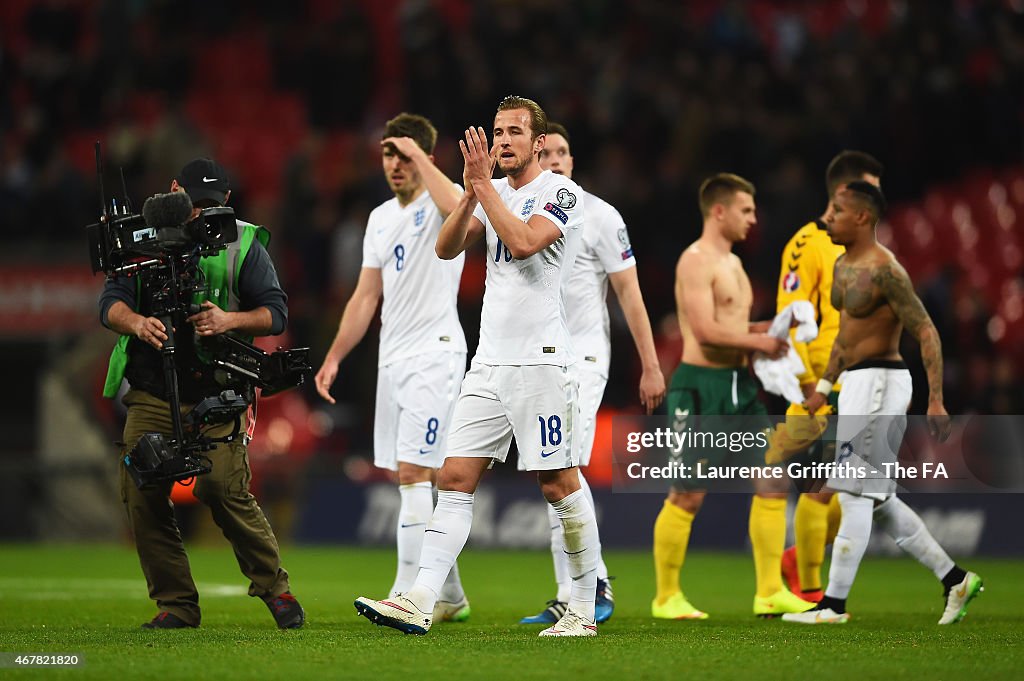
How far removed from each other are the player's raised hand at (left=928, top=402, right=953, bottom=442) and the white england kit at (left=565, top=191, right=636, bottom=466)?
6.44 ft

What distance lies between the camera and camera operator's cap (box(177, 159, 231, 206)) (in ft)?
26.1

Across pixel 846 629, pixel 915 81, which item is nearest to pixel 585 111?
pixel 915 81

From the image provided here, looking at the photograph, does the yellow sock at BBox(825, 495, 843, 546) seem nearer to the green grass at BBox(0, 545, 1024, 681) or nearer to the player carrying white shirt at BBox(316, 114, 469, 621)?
the green grass at BBox(0, 545, 1024, 681)

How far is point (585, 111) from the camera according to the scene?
1845 centimetres

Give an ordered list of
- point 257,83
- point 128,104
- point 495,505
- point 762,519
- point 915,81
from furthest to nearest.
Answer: point 257,83
point 128,104
point 915,81
point 495,505
point 762,519

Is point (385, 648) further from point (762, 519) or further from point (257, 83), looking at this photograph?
point (257, 83)

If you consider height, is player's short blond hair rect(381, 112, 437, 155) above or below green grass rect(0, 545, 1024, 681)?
above

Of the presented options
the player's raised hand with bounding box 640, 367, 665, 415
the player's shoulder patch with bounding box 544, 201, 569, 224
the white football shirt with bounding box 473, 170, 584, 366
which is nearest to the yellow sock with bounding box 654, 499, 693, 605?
the player's raised hand with bounding box 640, 367, 665, 415

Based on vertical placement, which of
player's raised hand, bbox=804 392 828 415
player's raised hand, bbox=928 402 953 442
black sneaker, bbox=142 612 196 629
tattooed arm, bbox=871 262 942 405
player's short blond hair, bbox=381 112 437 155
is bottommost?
black sneaker, bbox=142 612 196 629

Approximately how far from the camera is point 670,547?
30.4 ft

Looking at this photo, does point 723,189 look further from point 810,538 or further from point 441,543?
point 441,543

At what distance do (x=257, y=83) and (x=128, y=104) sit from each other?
7.86 feet

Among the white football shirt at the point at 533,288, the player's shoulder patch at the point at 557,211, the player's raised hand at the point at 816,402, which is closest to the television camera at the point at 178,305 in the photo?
the white football shirt at the point at 533,288

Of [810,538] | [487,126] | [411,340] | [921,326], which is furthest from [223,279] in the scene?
[487,126]
